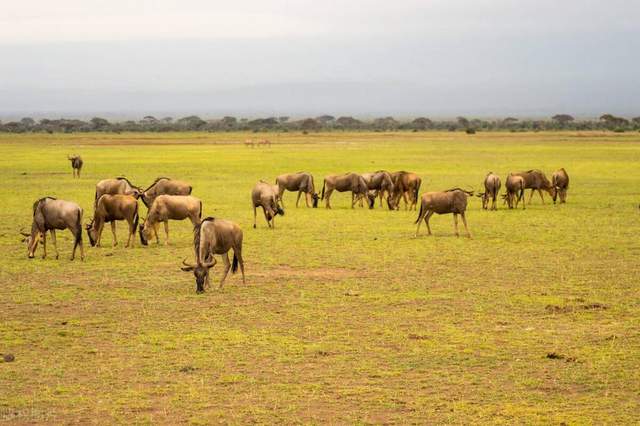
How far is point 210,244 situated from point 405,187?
17215mm

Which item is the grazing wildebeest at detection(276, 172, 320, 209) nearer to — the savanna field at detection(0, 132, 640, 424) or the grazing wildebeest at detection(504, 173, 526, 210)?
the savanna field at detection(0, 132, 640, 424)

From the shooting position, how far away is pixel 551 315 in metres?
15.1

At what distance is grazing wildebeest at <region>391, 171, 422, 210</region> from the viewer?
33031 mm

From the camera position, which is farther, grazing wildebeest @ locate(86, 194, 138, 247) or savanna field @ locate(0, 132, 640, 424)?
grazing wildebeest @ locate(86, 194, 138, 247)

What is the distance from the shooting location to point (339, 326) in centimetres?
1433

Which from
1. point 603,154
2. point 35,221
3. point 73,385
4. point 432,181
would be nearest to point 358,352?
point 73,385

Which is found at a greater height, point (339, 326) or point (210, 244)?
point (210, 244)

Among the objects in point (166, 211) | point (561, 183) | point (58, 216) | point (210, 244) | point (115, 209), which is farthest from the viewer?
point (561, 183)

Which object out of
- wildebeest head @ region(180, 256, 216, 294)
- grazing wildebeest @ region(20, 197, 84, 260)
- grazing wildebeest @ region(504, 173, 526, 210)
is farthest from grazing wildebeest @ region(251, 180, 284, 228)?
wildebeest head @ region(180, 256, 216, 294)

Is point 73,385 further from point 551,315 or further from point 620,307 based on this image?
point 620,307

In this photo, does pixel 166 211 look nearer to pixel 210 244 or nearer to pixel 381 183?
pixel 210 244

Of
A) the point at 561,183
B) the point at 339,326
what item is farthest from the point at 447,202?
the point at 561,183

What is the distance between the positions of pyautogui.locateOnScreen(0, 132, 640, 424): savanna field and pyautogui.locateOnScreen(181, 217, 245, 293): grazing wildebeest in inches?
15.4

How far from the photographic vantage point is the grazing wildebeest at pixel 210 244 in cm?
1655
